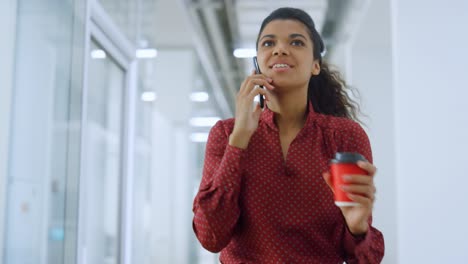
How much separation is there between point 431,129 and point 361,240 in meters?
2.14

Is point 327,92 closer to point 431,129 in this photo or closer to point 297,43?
point 297,43

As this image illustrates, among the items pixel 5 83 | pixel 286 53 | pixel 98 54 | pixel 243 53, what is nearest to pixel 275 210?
pixel 286 53

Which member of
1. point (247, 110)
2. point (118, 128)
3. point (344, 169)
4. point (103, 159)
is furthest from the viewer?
point (118, 128)

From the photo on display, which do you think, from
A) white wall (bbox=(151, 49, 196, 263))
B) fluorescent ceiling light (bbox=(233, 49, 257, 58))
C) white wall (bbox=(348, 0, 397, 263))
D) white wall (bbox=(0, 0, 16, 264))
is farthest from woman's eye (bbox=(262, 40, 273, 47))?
fluorescent ceiling light (bbox=(233, 49, 257, 58))

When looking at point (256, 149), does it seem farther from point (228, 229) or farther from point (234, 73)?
point (234, 73)

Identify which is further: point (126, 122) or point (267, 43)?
point (126, 122)

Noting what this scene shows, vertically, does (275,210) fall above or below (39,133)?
below

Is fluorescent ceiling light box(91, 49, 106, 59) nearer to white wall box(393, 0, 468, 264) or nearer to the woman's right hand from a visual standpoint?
white wall box(393, 0, 468, 264)

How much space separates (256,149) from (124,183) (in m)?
3.01

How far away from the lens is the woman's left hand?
3.38ft

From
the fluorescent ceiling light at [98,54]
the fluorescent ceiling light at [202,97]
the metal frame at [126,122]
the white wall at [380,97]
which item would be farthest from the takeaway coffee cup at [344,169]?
the fluorescent ceiling light at [202,97]

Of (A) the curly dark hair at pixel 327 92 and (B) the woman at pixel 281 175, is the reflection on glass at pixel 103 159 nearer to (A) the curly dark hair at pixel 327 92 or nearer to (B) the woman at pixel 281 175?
(A) the curly dark hair at pixel 327 92

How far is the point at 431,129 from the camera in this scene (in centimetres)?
313

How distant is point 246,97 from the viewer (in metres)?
1.31
